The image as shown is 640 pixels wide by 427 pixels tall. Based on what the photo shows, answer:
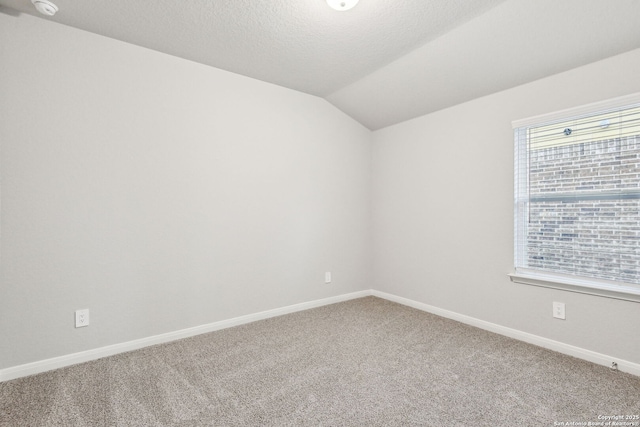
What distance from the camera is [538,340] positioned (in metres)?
2.49

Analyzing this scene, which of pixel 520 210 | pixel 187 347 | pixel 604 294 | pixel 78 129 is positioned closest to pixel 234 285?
pixel 187 347

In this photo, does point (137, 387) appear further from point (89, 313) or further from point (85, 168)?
point (85, 168)

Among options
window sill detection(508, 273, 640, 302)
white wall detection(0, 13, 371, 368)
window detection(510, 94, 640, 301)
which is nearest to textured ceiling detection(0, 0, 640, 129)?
white wall detection(0, 13, 371, 368)

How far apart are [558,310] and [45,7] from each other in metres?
4.10

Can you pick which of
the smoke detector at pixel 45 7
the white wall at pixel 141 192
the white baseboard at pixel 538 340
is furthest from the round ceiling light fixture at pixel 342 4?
the white baseboard at pixel 538 340

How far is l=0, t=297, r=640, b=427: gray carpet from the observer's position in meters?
1.64

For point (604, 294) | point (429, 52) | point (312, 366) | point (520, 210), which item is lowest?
point (312, 366)

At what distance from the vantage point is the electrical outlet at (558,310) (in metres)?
2.37

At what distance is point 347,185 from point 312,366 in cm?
221

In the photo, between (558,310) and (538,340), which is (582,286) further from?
(538,340)

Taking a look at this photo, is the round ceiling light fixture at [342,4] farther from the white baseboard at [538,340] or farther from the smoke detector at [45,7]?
the white baseboard at [538,340]

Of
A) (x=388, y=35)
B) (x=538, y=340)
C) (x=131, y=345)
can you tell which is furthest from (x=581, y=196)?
(x=131, y=345)

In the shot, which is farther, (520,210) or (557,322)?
(520,210)

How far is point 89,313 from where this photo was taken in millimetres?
2283
